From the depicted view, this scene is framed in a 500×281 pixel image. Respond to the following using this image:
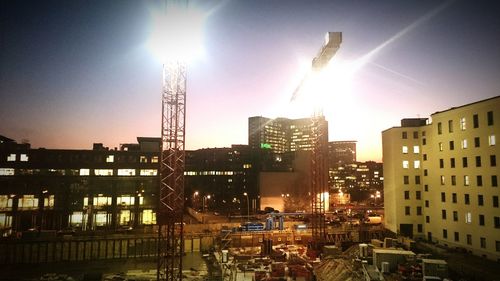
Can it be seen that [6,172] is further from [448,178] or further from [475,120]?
[475,120]

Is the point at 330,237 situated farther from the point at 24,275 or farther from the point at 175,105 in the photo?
the point at 24,275

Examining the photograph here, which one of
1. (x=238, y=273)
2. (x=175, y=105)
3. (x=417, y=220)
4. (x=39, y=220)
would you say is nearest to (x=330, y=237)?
(x=417, y=220)

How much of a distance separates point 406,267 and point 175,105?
24066 millimetres

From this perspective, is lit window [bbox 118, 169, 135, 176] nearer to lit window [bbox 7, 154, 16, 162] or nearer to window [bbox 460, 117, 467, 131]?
lit window [bbox 7, 154, 16, 162]

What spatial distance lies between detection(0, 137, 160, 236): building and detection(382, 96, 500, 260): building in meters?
41.5

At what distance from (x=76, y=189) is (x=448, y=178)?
5731 cm

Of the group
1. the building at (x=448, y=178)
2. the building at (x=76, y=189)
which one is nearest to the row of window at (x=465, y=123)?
the building at (x=448, y=178)

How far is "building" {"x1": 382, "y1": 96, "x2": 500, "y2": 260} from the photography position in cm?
3212

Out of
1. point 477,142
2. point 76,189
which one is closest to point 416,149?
point 477,142

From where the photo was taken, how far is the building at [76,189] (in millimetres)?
57125

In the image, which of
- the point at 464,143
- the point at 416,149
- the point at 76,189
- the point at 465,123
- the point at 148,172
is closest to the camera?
the point at 465,123

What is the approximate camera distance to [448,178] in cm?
3788

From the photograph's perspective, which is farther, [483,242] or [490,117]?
[483,242]

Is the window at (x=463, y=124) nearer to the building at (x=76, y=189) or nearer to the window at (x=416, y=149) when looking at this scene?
the window at (x=416, y=149)
